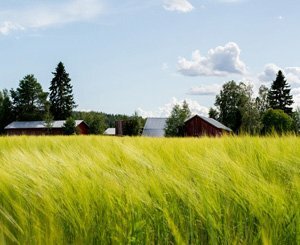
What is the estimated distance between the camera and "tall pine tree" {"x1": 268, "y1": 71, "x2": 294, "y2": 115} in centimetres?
6107

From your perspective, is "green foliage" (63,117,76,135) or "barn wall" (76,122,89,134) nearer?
"green foliage" (63,117,76,135)

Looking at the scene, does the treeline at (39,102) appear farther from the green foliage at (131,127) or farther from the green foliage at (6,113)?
the green foliage at (131,127)

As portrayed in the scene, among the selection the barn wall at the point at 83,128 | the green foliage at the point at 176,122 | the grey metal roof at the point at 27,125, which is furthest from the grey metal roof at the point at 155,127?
the barn wall at the point at 83,128

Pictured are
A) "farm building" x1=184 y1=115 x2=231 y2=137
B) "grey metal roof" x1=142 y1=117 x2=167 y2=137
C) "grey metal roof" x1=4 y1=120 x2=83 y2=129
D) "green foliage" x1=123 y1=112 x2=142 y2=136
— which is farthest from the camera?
"grey metal roof" x1=4 y1=120 x2=83 y2=129

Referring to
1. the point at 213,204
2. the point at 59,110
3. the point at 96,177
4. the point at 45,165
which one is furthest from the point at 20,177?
the point at 59,110

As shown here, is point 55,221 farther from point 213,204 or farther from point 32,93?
point 32,93

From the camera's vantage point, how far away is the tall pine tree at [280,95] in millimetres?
61072

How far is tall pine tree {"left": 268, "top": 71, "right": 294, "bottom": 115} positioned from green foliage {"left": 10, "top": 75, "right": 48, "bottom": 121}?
1538 inches

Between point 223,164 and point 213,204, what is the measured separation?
2.23 feet

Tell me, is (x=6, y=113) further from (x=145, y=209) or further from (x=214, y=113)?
→ (x=145, y=209)

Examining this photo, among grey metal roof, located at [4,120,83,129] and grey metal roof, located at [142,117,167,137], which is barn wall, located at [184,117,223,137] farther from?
grey metal roof, located at [4,120,83,129]

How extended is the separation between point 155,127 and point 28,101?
27.9 m

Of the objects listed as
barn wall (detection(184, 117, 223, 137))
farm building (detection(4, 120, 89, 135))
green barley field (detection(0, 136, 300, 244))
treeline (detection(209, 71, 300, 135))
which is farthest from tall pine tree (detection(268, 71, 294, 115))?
green barley field (detection(0, 136, 300, 244))

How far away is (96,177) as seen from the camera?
2.07 m
